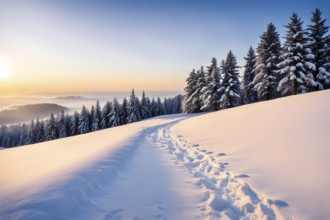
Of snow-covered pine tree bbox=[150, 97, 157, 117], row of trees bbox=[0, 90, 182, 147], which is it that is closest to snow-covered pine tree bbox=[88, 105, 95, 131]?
row of trees bbox=[0, 90, 182, 147]

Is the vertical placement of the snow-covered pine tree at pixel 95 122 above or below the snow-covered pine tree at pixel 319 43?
below

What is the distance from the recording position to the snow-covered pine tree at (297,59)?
23.9 m

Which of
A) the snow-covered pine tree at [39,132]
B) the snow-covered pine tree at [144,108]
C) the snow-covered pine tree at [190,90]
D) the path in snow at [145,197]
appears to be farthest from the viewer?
the snow-covered pine tree at [39,132]

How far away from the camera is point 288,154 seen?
22.4 ft

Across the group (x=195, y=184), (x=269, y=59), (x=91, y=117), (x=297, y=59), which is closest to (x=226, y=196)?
(x=195, y=184)

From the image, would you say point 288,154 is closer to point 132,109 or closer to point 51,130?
point 132,109

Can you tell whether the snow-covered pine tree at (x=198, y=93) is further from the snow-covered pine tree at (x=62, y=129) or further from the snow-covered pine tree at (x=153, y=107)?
the snow-covered pine tree at (x=62, y=129)

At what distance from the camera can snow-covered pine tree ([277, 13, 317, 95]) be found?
23.9 meters

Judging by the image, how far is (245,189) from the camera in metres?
5.37

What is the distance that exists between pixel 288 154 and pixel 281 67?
24708 millimetres

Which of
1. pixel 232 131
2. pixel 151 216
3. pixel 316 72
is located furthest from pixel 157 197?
pixel 316 72

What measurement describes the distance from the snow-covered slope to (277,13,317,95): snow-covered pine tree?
15538 mm

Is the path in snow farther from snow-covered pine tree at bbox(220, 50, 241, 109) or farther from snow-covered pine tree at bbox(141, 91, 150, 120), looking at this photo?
snow-covered pine tree at bbox(141, 91, 150, 120)

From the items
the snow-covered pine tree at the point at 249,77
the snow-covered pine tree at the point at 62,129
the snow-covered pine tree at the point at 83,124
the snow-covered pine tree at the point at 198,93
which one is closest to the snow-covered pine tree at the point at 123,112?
the snow-covered pine tree at the point at 83,124
